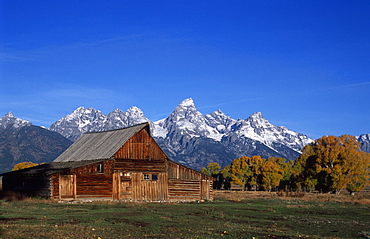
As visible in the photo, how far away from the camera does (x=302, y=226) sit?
31.4 metres

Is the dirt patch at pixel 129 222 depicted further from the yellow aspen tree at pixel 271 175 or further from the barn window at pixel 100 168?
the yellow aspen tree at pixel 271 175

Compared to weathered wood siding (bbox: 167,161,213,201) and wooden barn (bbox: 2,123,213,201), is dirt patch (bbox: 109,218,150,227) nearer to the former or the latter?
wooden barn (bbox: 2,123,213,201)

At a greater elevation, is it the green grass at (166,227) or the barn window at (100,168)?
the barn window at (100,168)

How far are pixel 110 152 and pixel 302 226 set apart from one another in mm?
29287

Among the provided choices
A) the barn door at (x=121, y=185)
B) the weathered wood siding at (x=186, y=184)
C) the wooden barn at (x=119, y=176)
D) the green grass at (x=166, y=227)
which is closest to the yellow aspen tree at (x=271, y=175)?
the wooden barn at (x=119, y=176)

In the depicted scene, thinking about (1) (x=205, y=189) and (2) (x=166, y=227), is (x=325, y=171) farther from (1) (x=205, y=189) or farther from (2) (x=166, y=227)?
(2) (x=166, y=227)

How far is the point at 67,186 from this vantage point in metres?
51.1

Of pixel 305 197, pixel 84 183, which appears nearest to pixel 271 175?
pixel 305 197

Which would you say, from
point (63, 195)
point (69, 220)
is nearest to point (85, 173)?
point (63, 195)

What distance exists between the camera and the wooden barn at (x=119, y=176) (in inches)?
2034

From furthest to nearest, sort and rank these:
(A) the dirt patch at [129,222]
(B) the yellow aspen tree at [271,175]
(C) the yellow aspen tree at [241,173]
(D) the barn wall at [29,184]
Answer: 1. (C) the yellow aspen tree at [241,173]
2. (B) the yellow aspen tree at [271,175]
3. (D) the barn wall at [29,184]
4. (A) the dirt patch at [129,222]

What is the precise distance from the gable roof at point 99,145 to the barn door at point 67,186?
5145 millimetres

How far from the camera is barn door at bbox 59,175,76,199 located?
5069 centimetres

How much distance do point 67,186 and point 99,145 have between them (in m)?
10.7
